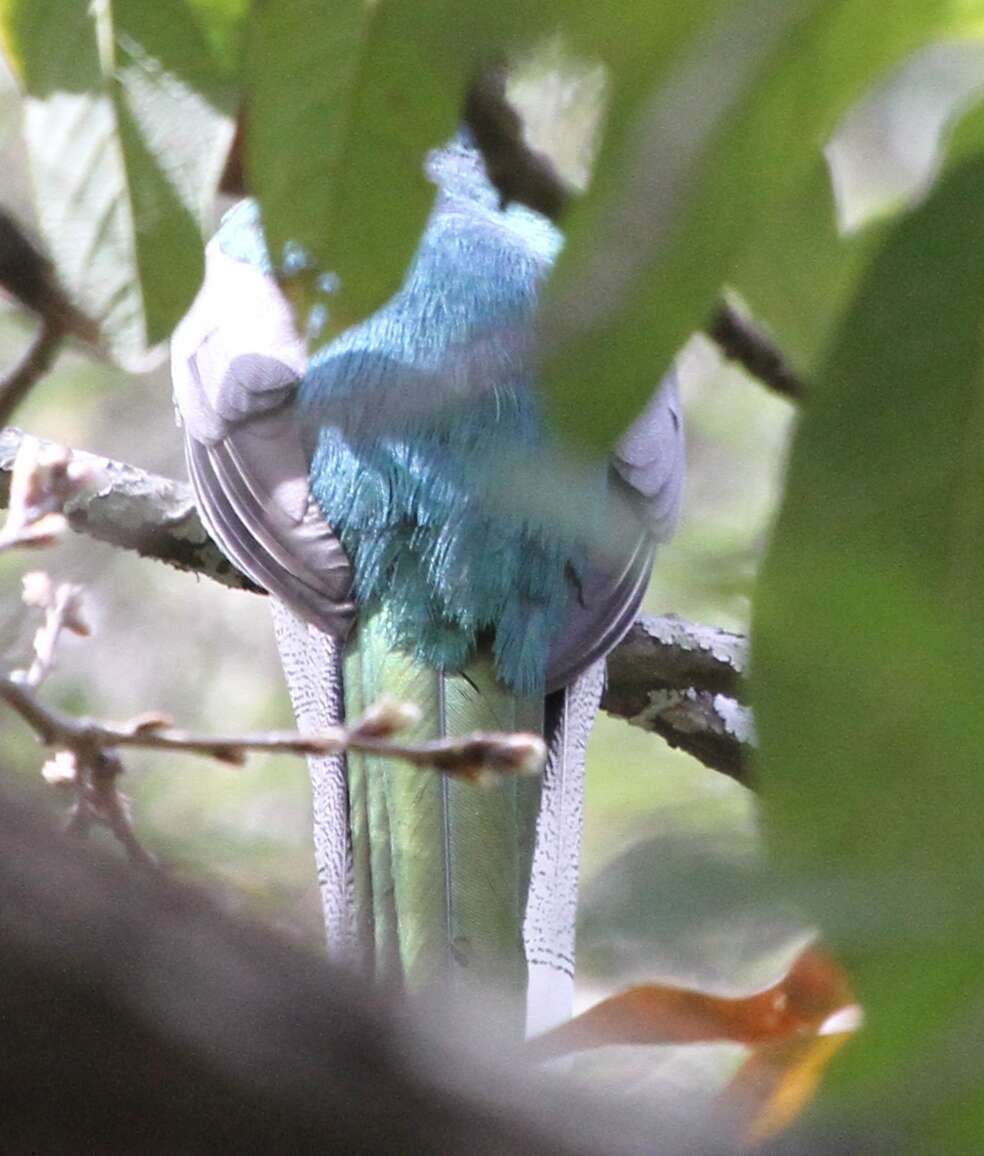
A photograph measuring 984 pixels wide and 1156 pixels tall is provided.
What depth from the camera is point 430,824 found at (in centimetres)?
284

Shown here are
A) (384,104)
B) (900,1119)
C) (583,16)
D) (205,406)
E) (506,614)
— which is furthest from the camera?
(205,406)

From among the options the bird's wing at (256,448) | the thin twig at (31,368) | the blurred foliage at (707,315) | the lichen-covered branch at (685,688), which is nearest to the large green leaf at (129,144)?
the blurred foliage at (707,315)

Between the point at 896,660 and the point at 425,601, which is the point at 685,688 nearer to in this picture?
the point at 425,601

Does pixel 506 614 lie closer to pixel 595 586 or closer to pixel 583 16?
pixel 595 586

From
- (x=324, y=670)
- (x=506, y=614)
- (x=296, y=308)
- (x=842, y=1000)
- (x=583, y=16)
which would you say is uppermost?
(x=583, y=16)

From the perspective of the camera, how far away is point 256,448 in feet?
10.7

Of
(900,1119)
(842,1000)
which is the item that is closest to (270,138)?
(900,1119)

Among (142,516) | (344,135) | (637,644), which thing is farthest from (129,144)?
(637,644)

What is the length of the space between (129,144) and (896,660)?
0.80 metres

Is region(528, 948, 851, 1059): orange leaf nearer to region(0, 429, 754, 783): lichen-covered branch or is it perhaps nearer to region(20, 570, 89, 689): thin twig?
region(20, 570, 89, 689): thin twig

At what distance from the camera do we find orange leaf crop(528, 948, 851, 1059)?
145cm

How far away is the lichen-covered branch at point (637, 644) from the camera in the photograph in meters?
3.11

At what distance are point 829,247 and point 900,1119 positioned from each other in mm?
885

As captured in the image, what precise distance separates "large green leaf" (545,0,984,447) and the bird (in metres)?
1.80
